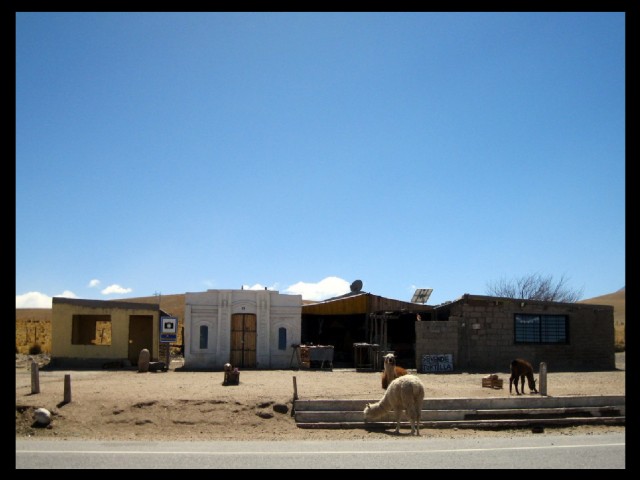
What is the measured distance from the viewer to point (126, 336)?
29.7 metres

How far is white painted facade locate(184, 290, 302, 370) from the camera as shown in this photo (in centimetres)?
2881

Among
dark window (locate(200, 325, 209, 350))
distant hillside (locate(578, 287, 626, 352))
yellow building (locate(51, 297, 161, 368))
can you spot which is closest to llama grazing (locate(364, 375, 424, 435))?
dark window (locate(200, 325, 209, 350))

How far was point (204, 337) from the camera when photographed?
95.1 feet

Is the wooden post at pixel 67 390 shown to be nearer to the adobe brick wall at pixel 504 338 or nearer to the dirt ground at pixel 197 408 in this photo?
the dirt ground at pixel 197 408

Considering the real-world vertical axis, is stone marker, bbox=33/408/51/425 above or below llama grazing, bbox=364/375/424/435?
below

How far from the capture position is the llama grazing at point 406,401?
47.1 feet

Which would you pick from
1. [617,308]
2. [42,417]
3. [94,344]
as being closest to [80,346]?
[94,344]

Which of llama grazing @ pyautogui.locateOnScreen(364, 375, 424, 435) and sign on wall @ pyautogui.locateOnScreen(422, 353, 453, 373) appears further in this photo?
sign on wall @ pyautogui.locateOnScreen(422, 353, 453, 373)

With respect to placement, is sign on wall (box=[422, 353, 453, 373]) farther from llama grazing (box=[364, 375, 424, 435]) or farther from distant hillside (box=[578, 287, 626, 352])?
distant hillside (box=[578, 287, 626, 352])

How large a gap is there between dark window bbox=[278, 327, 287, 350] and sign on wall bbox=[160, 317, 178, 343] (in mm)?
4779

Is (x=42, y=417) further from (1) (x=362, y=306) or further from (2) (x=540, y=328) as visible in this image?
(2) (x=540, y=328)

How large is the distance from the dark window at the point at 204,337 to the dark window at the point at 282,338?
326 cm

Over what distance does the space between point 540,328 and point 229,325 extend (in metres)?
14.2

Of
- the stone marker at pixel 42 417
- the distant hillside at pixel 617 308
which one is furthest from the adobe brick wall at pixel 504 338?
the distant hillside at pixel 617 308
